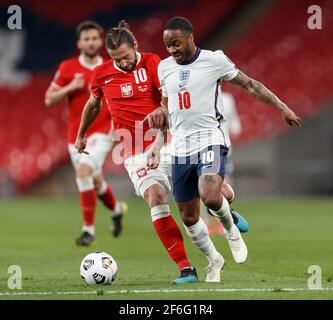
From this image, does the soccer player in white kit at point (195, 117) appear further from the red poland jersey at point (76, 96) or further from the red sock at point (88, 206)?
the red poland jersey at point (76, 96)

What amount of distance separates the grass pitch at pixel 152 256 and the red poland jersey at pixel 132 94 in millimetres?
1259

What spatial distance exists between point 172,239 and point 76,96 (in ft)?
15.2

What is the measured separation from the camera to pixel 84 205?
1188 cm

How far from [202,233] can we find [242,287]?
0.68 metres

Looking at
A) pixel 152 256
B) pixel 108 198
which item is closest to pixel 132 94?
pixel 152 256

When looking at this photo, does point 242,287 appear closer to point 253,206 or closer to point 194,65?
point 194,65

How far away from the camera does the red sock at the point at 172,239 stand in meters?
7.73

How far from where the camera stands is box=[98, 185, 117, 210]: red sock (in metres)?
12.6

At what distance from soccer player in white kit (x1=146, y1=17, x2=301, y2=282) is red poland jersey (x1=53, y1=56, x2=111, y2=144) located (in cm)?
438

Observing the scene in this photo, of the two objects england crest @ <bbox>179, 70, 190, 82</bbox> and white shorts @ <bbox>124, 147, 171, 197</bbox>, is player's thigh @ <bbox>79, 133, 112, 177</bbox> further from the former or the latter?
england crest @ <bbox>179, 70, 190, 82</bbox>

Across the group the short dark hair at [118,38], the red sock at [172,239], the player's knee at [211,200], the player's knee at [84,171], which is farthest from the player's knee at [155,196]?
the player's knee at [84,171]

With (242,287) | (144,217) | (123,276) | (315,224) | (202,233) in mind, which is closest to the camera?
(242,287)

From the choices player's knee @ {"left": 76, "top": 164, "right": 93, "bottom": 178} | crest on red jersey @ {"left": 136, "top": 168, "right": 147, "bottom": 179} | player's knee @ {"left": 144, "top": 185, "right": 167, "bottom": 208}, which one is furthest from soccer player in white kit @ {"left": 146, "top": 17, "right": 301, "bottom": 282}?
player's knee @ {"left": 76, "top": 164, "right": 93, "bottom": 178}

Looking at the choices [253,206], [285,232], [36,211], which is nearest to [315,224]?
[285,232]
